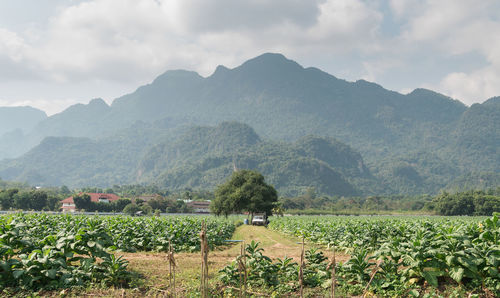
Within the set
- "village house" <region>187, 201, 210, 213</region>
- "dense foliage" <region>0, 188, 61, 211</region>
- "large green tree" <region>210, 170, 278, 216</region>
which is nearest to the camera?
"large green tree" <region>210, 170, 278, 216</region>

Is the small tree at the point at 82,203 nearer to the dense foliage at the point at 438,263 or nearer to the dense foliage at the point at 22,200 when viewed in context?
the dense foliage at the point at 22,200

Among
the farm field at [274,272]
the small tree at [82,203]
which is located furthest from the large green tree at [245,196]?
the farm field at [274,272]

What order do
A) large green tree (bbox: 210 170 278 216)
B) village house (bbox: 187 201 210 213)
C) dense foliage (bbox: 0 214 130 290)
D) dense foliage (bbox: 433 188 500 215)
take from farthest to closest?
village house (bbox: 187 201 210 213), dense foliage (bbox: 433 188 500 215), large green tree (bbox: 210 170 278 216), dense foliage (bbox: 0 214 130 290)

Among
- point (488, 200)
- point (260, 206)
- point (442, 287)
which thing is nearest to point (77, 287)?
point (442, 287)

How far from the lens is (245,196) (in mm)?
59000

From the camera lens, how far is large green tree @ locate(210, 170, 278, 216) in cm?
5878

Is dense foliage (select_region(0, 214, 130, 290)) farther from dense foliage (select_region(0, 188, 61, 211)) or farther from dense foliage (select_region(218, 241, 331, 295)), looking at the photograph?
dense foliage (select_region(0, 188, 61, 211))

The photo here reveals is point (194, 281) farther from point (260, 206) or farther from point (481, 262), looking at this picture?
point (260, 206)

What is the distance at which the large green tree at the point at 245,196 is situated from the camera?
193 feet

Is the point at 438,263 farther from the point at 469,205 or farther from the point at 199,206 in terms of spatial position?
the point at 199,206

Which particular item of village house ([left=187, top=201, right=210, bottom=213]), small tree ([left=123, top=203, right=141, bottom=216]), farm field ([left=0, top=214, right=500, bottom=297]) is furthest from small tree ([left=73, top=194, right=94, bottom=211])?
farm field ([left=0, top=214, right=500, bottom=297])

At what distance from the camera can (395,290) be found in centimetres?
737

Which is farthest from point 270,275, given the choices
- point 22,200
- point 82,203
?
point 82,203

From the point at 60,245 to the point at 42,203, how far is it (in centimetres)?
9205
